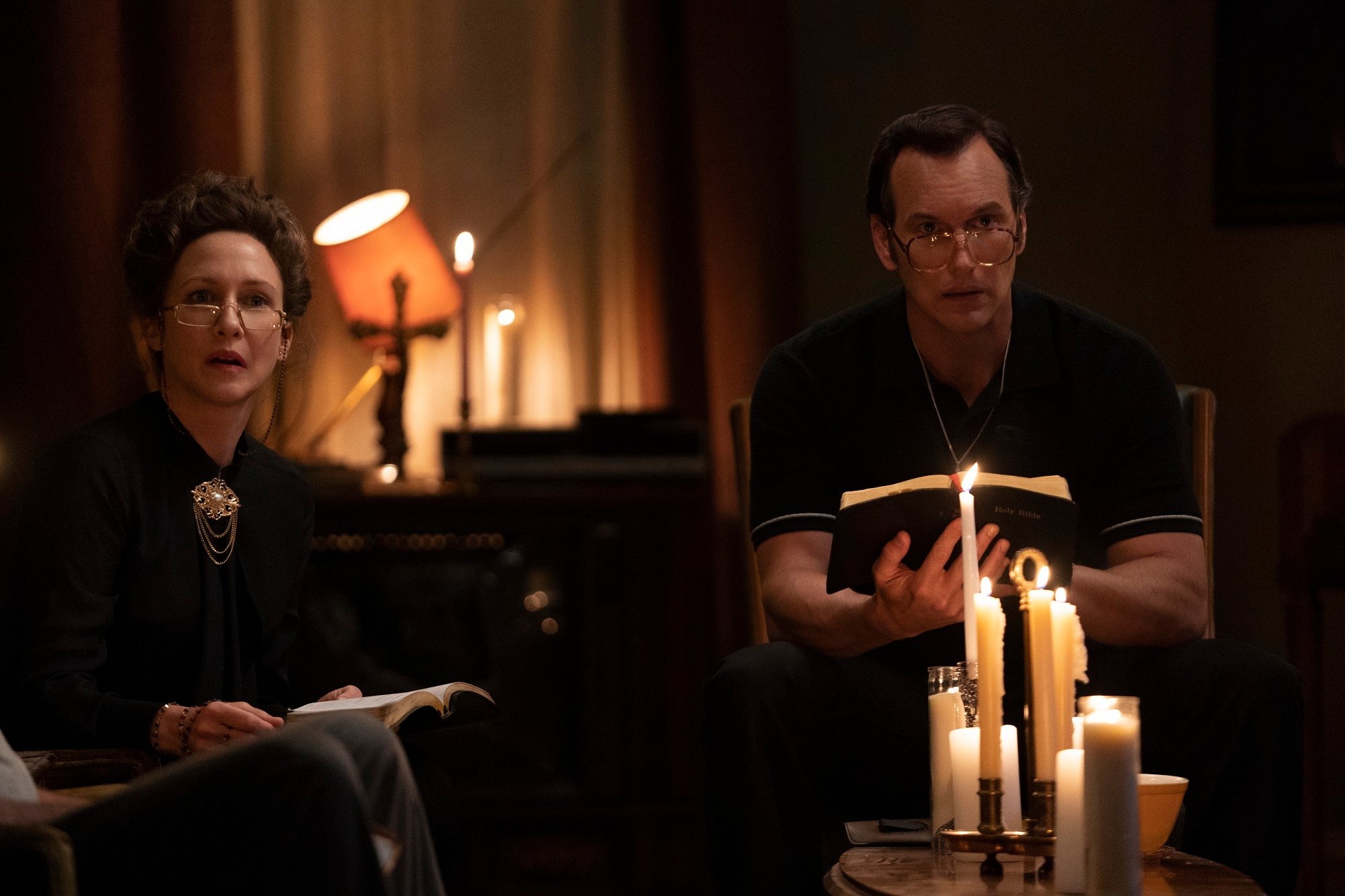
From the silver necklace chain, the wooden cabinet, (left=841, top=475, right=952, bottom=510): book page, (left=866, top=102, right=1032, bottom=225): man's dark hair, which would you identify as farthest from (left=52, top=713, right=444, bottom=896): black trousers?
the wooden cabinet

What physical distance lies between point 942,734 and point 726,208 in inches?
67.3

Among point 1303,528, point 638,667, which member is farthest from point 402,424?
point 1303,528

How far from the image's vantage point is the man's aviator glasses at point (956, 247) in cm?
189

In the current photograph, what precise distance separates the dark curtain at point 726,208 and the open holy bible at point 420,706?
1.27m

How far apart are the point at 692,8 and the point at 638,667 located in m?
1.32

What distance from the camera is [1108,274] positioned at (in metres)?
2.95

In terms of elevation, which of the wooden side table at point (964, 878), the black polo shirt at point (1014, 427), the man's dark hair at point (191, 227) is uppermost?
the man's dark hair at point (191, 227)

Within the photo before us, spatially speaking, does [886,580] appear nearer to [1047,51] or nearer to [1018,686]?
[1018,686]

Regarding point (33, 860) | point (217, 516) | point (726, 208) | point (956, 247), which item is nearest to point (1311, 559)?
point (956, 247)

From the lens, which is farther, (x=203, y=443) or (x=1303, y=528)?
(x=1303, y=528)

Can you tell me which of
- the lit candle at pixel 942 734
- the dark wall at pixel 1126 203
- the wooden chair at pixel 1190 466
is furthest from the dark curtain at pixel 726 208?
the lit candle at pixel 942 734

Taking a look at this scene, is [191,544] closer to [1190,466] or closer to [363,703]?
[363,703]

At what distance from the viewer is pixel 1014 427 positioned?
1932mm

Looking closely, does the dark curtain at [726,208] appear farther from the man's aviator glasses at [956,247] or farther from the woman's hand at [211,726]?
the woman's hand at [211,726]
